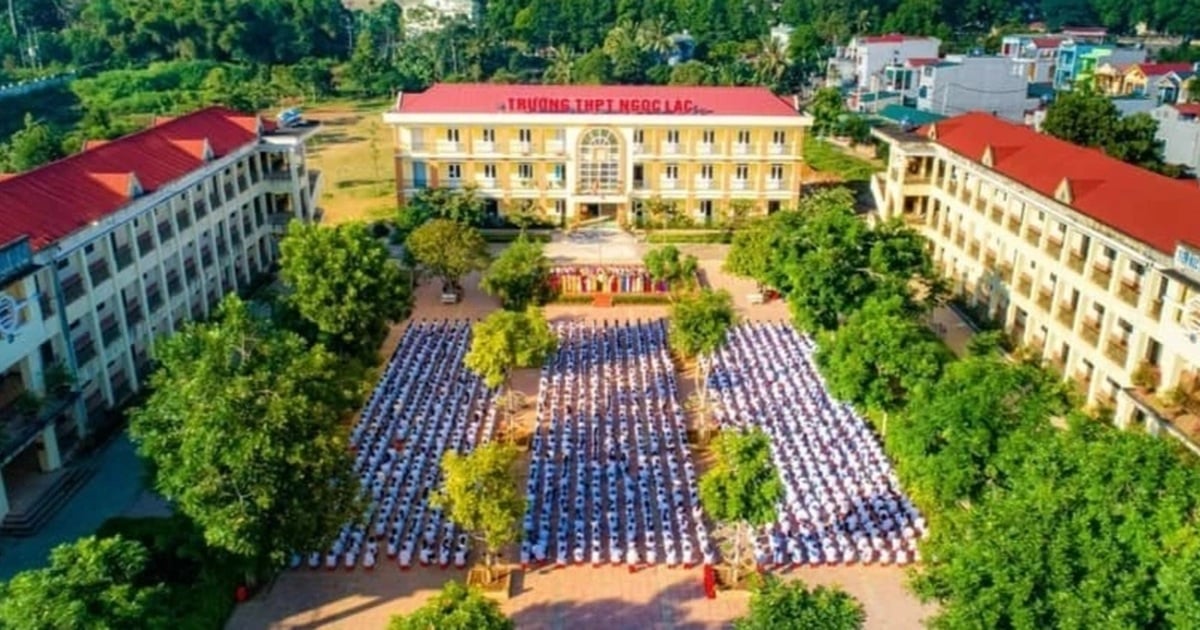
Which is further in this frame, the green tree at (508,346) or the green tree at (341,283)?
the green tree at (341,283)

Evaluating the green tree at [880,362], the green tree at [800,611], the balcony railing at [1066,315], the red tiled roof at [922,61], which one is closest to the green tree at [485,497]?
the green tree at [800,611]

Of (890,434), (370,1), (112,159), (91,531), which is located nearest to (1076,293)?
(890,434)

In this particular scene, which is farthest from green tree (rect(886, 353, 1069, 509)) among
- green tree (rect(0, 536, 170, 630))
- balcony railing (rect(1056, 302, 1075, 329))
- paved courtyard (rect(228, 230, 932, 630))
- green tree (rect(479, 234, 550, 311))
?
green tree (rect(479, 234, 550, 311))

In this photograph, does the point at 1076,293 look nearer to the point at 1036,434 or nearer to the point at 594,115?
the point at 1036,434

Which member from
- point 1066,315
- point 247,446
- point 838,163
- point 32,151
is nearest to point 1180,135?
point 838,163

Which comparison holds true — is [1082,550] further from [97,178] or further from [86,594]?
[97,178]

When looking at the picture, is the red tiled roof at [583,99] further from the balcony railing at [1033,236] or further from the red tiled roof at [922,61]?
the red tiled roof at [922,61]
